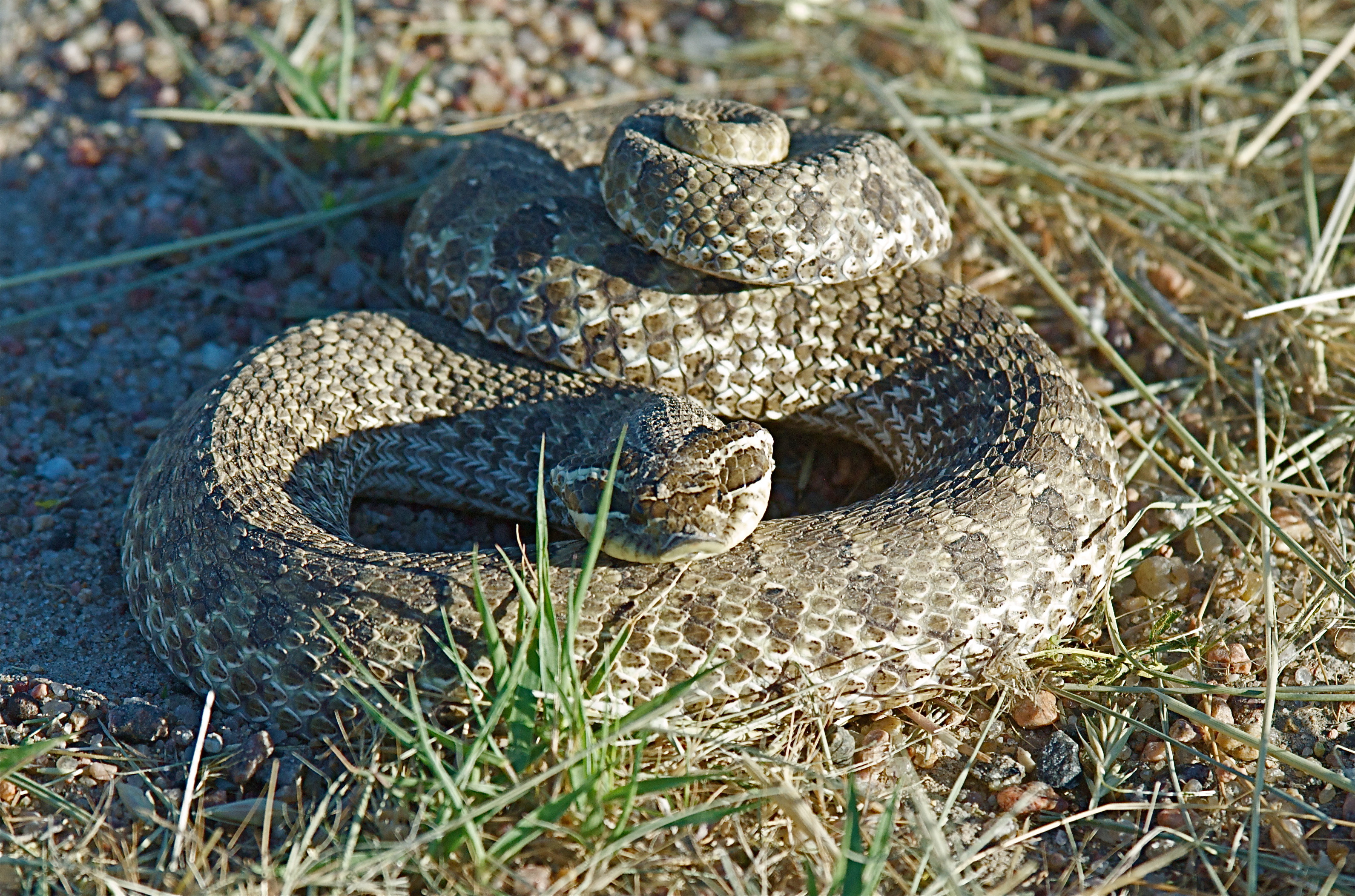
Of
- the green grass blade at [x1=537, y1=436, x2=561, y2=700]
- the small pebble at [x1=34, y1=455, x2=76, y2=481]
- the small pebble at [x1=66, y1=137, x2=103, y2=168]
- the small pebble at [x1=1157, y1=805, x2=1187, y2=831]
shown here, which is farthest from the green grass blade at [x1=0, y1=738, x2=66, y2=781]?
the small pebble at [x1=66, y1=137, x2=103, y2=168]

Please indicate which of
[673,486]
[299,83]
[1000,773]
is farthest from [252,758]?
[299,83]

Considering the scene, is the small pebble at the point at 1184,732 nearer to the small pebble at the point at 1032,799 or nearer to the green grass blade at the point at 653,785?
the small pebble at the point at 1032,799

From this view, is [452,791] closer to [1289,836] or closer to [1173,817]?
[1173,817]

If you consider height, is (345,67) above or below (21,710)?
above

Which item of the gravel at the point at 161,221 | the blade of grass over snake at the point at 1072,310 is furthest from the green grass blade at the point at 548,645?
the blade of grass over snake at the point at 1072,310

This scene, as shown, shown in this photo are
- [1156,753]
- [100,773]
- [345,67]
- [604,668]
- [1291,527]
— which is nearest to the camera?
[604,668]

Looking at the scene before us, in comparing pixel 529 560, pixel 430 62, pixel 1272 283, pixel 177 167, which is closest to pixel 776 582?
pixel 529 560
